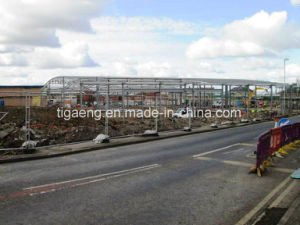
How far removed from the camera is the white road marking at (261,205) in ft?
19.7

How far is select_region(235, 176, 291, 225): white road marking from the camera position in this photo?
6019mm

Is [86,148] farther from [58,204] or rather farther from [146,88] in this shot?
[146,88]

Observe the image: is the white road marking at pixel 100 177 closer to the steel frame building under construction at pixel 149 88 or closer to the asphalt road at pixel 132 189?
the asphalt road at pixel 132 189

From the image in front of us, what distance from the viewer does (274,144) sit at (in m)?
12.9

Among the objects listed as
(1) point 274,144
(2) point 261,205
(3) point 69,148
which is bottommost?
(2) point 261,205

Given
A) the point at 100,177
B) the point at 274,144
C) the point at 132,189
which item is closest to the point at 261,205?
the point at 132,189

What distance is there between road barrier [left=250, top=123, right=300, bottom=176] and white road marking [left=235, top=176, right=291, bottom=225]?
1150mm

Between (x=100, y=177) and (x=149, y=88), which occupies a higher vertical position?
(x=149, y=88)

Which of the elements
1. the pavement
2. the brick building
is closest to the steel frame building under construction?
the brick building

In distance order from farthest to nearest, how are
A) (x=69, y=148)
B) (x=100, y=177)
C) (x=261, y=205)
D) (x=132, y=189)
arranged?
(x=69, y=148)
(x=100, y=177)
(x=132, y=189)
(x=261, y=205)

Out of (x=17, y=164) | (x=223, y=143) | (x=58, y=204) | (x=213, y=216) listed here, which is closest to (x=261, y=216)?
(x=213, y=216)

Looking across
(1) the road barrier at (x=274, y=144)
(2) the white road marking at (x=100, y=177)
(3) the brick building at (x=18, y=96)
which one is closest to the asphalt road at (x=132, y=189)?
(2) the white road marking at (x=100, y=177)

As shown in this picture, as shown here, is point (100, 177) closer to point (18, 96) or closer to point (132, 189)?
point (132, 189)

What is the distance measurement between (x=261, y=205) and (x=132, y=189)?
293cm
